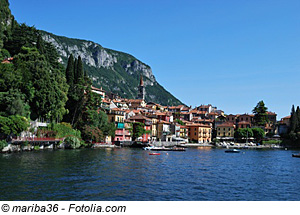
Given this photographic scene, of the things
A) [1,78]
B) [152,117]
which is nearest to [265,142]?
[152,117]

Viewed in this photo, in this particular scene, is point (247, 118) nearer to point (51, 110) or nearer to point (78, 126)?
point (78, 126)

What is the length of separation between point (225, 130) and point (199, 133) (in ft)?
44.5

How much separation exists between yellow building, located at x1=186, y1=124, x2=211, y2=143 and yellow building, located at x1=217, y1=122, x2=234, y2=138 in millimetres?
6226

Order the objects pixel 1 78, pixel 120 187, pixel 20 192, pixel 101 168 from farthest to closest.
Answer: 1. pixel 1 78
2. pixel 101 168
3. pixel 120 187
4. pixel 20 192

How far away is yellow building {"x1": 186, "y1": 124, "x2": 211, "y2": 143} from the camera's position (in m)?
138

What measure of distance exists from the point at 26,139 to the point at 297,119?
10836cm

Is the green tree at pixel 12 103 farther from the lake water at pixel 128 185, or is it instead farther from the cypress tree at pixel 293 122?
the cypress tree at pixel 293 122

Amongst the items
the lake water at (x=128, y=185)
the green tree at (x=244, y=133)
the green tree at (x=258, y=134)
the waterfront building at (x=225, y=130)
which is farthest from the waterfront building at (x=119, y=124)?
the green tree at (x=258, y=134)

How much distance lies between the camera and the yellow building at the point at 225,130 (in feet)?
470

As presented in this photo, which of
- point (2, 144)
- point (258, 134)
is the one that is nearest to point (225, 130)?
point (258, 134)

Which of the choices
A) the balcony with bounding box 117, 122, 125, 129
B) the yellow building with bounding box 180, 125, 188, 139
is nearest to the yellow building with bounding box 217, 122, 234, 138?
the yellow building with bounding box 180, 125, 188, 139

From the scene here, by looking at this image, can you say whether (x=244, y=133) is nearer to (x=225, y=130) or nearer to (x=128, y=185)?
(x=225, y=130)

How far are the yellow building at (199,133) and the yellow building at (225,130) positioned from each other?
6226mm

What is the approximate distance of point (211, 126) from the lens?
150m
